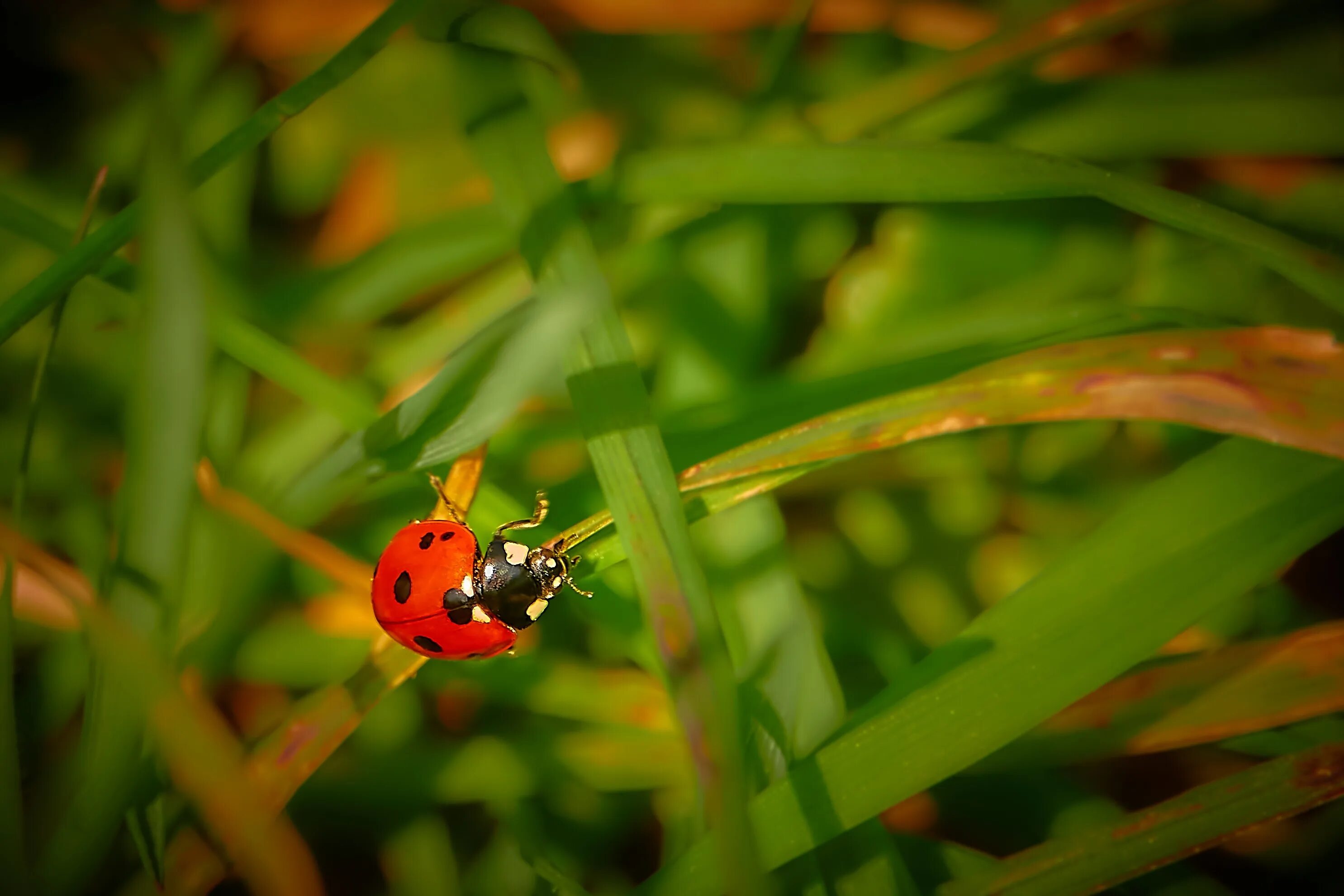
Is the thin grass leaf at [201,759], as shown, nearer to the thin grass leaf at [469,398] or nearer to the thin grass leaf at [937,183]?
the thin grass leaf at [469,398]

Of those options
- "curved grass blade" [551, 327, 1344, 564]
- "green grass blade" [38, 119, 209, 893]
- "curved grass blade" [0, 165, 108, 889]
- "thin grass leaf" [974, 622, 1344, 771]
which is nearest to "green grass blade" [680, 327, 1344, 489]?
"curved grass blade" [551, 327, 1344, 564]

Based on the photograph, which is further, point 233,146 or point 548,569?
point 548,569

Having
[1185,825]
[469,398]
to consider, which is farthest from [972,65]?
[1185,825]

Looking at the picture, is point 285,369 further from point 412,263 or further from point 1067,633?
point 1067,633

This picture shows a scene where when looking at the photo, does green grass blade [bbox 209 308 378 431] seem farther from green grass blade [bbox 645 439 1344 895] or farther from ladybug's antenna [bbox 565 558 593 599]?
green grass blade [bbox 645 439 1344 895]

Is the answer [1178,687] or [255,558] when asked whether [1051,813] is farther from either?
[255,558]

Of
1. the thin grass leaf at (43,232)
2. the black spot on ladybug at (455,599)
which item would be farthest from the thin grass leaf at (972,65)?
the thin grass leaf at (43,232)

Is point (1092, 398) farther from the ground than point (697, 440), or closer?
closer
